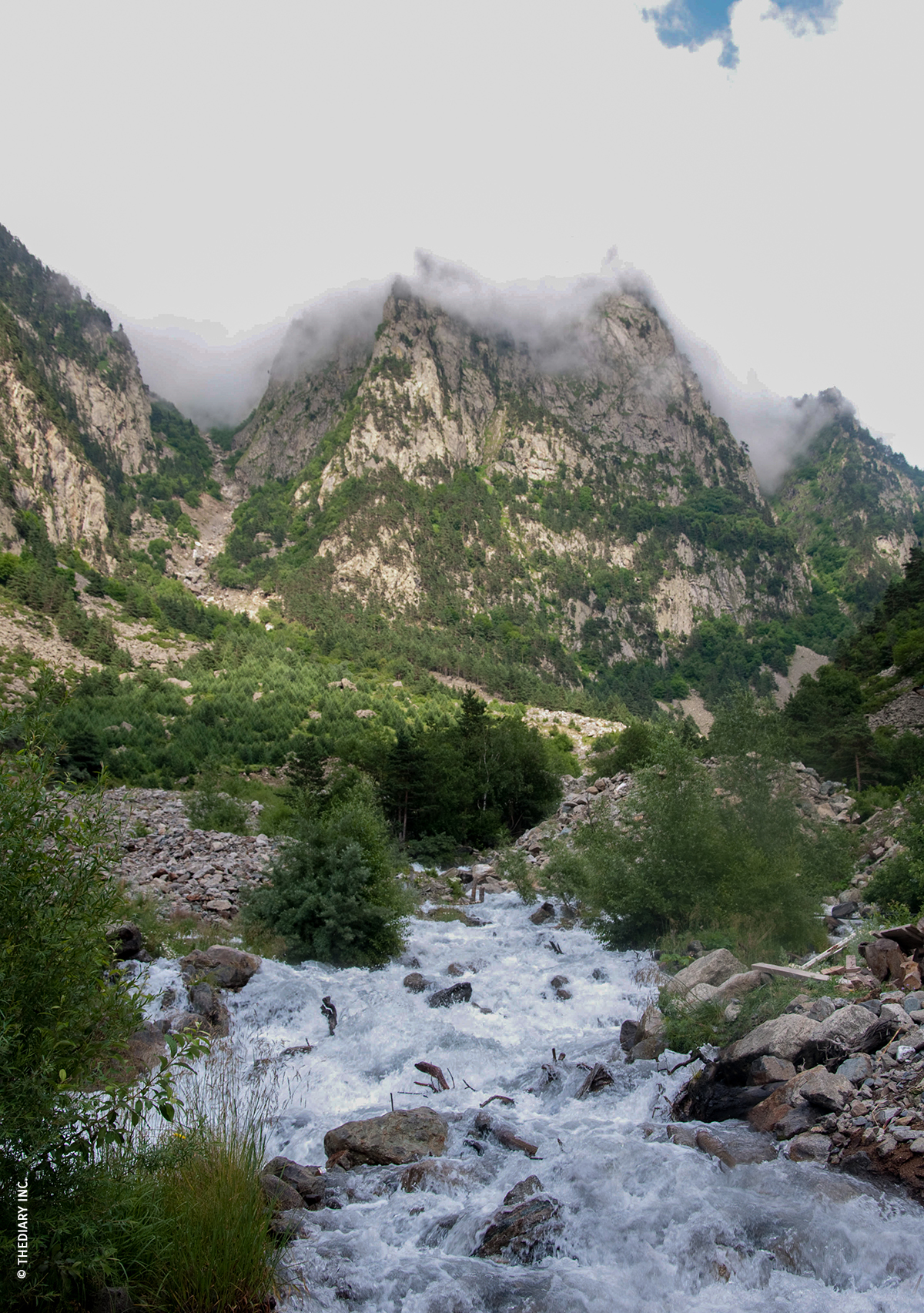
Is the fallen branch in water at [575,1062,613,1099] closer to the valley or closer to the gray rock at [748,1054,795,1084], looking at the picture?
the valley

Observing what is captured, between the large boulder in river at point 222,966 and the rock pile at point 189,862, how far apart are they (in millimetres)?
4597

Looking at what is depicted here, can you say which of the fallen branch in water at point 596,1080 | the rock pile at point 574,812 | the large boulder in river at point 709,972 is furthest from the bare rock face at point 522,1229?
the rock pile at point 574,812

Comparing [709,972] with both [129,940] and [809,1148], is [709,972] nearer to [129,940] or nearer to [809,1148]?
Result: [809,1148]

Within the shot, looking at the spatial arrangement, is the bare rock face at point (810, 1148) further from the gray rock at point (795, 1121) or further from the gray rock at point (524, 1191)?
the gray rock at point (524, 1191)

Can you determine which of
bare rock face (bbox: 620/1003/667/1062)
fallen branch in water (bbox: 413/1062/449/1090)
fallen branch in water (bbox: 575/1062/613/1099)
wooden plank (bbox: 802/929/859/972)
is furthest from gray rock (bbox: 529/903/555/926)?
fallen branch in water (bbox: 575/1062/613/1099)

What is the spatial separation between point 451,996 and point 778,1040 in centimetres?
885

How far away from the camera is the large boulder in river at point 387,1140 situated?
422 inches

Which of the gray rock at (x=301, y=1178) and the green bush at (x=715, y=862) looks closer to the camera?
the gray rock at (x=301, y=1178)

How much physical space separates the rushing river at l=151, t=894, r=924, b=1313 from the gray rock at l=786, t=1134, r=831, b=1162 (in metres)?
0.19

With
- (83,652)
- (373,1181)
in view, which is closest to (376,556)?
(83,652)

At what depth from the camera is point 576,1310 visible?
7.62 metres

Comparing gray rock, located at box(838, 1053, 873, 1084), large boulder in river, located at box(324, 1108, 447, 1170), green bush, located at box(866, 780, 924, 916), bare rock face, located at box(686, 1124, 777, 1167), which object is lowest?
large boulder in river, located at box(324, 1108, 447, 1170)

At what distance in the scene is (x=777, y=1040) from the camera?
39.2ft

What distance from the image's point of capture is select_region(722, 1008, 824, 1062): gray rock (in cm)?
1170
